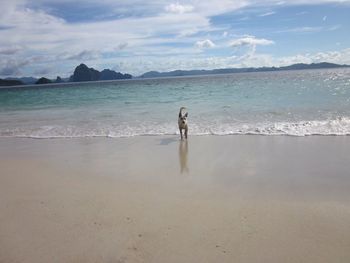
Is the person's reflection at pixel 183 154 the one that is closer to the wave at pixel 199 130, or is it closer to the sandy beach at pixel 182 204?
the sandy beach at pixel 182 204

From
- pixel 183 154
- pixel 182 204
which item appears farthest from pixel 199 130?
pixel 182 204

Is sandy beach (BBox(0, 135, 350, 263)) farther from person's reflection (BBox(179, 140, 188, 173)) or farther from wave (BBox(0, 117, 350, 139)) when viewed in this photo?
wave (BBox(0, 117, 350, 139))

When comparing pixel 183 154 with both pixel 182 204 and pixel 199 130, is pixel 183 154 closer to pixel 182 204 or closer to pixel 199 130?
pixel 182 204

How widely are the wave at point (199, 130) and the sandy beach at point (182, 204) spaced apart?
152 centimetres

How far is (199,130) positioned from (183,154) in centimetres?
344

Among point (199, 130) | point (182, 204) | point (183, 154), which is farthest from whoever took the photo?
point (199, 130)

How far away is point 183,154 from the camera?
27.7ft

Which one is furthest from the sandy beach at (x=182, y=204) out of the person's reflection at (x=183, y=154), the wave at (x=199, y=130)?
the wave at (x=199, y=130)

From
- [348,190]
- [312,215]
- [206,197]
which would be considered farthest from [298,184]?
[206,197]

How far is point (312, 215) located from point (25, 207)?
435 centimetres

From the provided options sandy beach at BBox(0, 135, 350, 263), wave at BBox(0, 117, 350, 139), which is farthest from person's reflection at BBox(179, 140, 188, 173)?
wave at BBox(0, 117, 350, 139)

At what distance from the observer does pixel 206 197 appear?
214 inches

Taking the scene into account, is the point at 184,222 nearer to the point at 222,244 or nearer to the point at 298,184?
the point at 222,244

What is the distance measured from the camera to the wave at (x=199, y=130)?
10.5m
